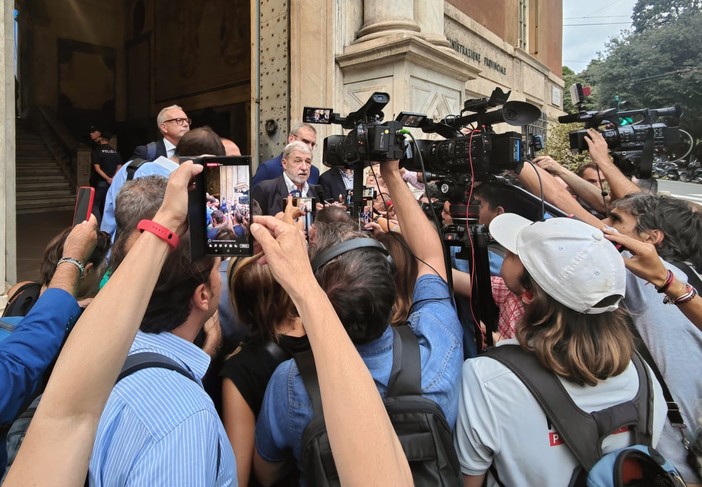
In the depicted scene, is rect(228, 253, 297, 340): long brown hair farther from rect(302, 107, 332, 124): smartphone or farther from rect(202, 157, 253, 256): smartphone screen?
rect(302, 107, 332, 124): smartphone

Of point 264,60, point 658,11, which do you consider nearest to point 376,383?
point 264,60

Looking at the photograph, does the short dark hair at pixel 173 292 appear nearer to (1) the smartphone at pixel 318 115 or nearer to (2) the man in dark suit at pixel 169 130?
(1) the smartphone at pixel 318 115

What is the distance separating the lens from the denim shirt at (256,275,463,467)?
121 centimetres

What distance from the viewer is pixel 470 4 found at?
361 inches

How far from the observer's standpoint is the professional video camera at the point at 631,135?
9.90 feet

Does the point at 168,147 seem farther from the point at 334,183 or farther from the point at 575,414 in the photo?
the point at 575,414

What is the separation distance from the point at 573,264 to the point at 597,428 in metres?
0.45

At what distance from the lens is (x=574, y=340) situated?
136cm

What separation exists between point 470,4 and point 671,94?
93.9 feet

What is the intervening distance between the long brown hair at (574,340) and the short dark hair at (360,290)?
1.49ft

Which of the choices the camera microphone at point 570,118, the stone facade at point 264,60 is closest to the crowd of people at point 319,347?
the camera microphone at point 570,118

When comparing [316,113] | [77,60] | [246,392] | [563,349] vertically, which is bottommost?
[246,392]

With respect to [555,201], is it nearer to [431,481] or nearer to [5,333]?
[431,481]

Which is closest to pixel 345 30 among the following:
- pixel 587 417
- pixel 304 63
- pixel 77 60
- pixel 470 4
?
pixel 304 63
